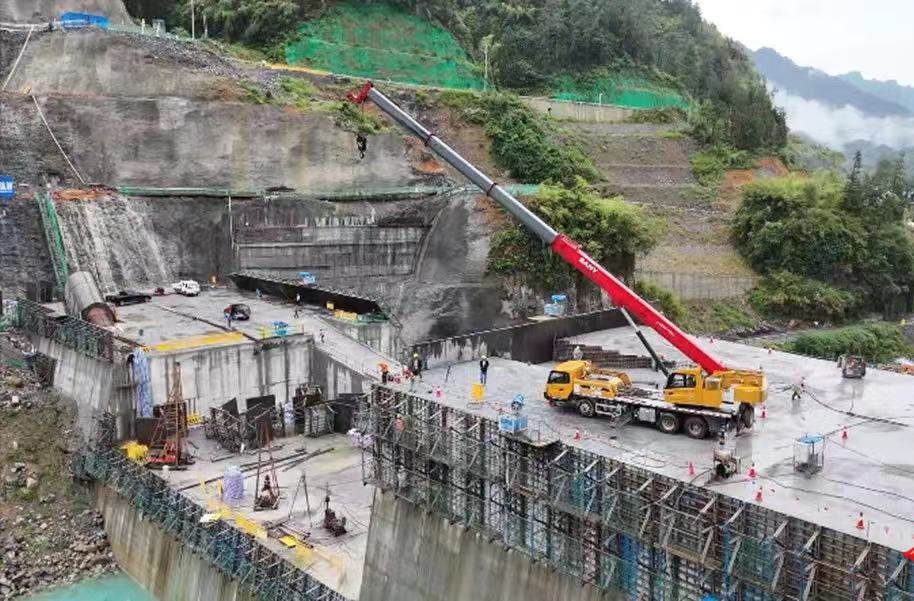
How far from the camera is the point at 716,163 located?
64.7 m

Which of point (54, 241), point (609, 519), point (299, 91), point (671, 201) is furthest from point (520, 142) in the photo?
point (609, 519)

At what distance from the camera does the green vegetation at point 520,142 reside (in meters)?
57.8

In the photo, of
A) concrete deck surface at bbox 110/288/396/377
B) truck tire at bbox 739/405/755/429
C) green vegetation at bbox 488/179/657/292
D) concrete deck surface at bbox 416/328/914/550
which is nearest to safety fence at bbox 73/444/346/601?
concrete deck surface at bbox 110/288/396/377

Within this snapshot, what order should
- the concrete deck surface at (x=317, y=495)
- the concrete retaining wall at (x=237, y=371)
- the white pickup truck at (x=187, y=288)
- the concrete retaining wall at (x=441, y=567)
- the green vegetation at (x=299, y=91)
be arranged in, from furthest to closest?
the green vegetation at (x=299, y=91) → the white pickup truck at (x=187, y=288) → the concrete retaining wall at (x=237, y=371) → the concrete deck surface at (x=317, y=495) → the concrete retaining wall at (x=441, y=567)

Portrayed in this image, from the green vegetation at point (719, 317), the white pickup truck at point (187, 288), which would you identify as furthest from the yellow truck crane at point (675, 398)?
the green vegetation at point (719, 317)

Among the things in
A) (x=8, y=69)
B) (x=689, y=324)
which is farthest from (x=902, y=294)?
(x=8, y=69)

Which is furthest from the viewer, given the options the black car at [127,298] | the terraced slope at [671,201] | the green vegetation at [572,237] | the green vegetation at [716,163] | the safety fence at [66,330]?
the green vegetation at [716,163]

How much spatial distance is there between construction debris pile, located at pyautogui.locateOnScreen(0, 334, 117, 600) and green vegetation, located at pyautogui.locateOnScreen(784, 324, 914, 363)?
33916mm

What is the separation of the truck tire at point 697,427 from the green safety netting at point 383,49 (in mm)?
49110

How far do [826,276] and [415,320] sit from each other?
93.4ft

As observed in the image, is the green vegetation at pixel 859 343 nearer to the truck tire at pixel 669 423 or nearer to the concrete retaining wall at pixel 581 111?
the concrete retaining wall at pixel 581 111

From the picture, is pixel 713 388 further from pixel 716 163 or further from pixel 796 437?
pixel 716 163

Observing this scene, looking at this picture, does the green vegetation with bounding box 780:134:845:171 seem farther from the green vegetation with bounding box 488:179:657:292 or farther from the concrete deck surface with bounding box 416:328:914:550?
the concrete deck surface with bounding box 416:328:914:550

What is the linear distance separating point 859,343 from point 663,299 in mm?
11008
